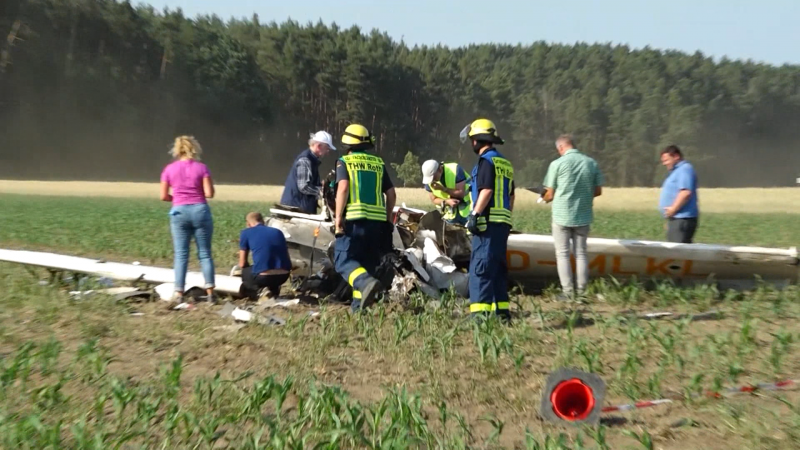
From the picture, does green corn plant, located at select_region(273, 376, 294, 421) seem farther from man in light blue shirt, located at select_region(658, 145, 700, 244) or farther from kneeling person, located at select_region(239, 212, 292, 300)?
man in light blue shirt, located at select_region(658, 145, 700, 244)

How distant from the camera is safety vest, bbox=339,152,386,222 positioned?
7.02 metres

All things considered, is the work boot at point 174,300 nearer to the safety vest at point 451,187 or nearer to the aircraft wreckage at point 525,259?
the aircraft wreckage at point 525,259

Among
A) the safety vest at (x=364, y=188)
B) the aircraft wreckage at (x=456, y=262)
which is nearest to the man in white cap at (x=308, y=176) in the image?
the aircraft wreckage at (x=456, y=262)

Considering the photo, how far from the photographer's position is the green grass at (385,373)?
3863 mm

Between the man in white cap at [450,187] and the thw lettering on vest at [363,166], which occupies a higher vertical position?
the thw lettering on vest at [363,166]

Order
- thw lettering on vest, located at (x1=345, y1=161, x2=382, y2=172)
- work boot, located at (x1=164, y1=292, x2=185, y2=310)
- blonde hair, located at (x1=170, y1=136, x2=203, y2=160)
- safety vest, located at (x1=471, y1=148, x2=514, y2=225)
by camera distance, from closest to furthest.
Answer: safety vest, located at (x1=471, y1=148, x2=514, y2=225)
thw lettering on vest, located at (x1=345, y1=161, x2=382, y2=172)
work boot, located at (x1=164, y1=292, x2=185, y2=310)
blonde hair, located at (x1=170, y1=136, x2=203, y2=160)

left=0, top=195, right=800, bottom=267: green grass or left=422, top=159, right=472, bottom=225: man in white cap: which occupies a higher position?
left=422, top=159, right=472, bottom=225: man in white cap

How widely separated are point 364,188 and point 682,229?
13.0 ft

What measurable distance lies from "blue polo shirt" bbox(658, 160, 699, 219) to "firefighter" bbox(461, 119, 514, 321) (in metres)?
2.74

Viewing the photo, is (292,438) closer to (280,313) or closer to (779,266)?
(280,313)

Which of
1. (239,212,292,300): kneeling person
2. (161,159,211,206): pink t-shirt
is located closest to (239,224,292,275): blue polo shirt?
(239,212,292,300): kneeling person

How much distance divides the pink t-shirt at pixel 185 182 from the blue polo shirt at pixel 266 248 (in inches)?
24.9

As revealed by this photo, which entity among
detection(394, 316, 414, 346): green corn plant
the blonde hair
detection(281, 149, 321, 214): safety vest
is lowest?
detection(394, 316, 414, 346): green corn plant

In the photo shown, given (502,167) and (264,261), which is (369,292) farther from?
(502,167)
